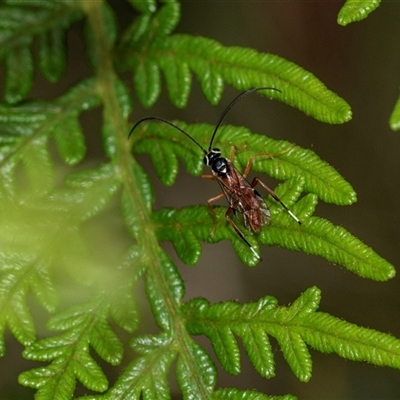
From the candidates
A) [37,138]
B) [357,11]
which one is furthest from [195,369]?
[357,11]

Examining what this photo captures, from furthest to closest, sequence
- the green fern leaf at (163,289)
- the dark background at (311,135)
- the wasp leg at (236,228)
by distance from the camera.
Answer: the dark background at (311,135)
the green fern leaf at (163,289)
the wasp leg at (236,228)

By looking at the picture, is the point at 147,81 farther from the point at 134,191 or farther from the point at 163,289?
the point at 163,289

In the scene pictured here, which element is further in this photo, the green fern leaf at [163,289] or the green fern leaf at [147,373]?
the green fern leaf at [163,289]

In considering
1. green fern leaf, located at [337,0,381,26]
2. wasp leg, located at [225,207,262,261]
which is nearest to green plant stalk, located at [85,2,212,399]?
wasp leg, located at [225,207,262,261]

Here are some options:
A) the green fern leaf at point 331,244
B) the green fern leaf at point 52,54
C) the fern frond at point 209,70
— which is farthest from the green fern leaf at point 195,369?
the green fern leaf at point 52,54

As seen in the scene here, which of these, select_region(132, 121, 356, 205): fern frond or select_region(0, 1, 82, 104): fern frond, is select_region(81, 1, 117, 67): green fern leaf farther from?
select_region(132, 121, 356, 205): fern frond

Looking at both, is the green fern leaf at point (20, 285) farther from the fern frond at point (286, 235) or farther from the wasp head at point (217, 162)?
the wasp head at point (217, 162)
